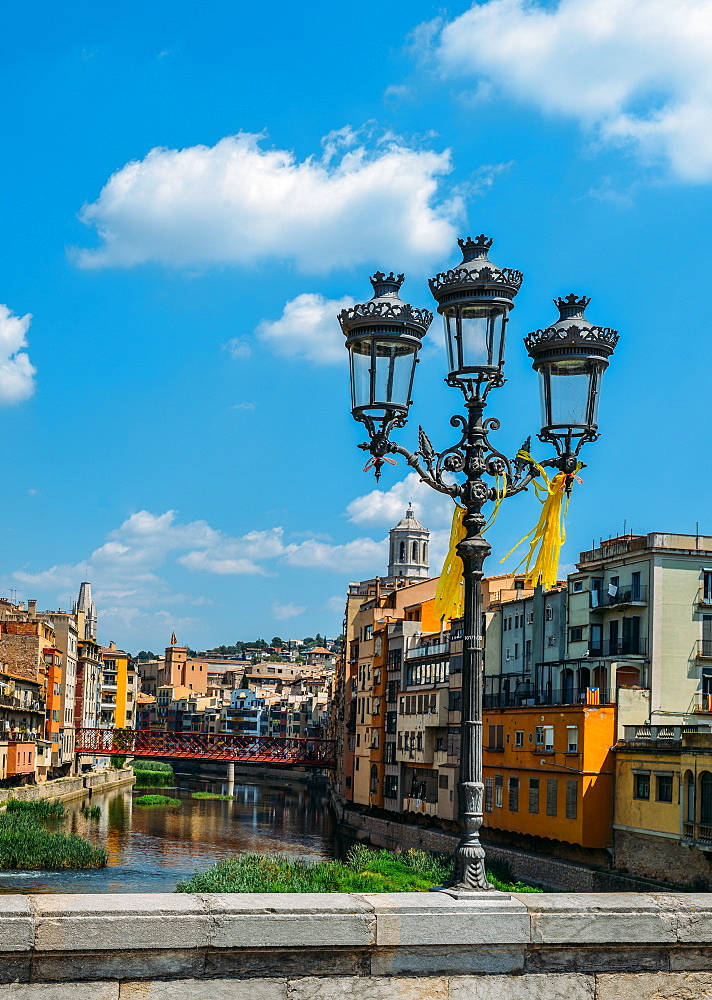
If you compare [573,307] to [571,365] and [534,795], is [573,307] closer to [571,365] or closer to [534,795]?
[571,365]

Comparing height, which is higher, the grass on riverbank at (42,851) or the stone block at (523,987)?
the stone block at (523,987)

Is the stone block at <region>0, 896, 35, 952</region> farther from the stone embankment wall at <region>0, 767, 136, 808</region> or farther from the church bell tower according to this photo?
the church bell tower

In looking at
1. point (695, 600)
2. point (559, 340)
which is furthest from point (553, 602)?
point (559, 340)

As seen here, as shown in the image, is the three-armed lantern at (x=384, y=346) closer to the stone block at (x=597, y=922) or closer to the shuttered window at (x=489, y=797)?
the stone block at (x=597, y=922)

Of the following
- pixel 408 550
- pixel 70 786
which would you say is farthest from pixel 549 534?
pixel 408 550

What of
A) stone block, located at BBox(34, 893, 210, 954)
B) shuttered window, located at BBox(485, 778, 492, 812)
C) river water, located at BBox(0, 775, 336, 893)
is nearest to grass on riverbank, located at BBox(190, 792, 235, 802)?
river water, located at BBox(0, 775, 336, 893)

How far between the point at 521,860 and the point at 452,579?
36.7 m

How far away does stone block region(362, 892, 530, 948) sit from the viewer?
25.0 ft

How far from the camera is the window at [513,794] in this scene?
4997 centimetres

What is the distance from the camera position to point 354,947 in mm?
7539

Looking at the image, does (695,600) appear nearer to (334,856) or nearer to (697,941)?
(334,856)

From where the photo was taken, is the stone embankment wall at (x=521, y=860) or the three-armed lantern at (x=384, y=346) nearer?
the three-armed lantern at (x=384, y=346)

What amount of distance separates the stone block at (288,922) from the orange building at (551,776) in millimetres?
37903

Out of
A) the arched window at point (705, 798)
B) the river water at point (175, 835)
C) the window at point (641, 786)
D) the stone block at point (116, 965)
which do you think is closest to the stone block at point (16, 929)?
the stone block at point (116, 965)
